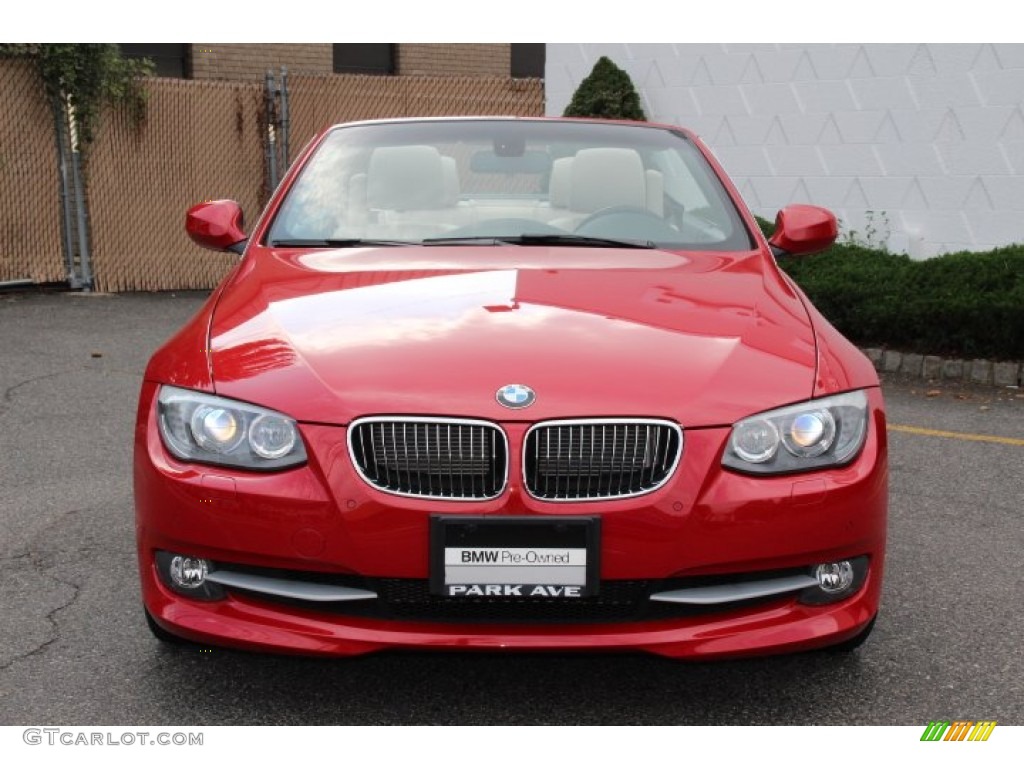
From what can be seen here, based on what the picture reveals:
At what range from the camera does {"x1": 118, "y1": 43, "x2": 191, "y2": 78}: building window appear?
18109 millimetres

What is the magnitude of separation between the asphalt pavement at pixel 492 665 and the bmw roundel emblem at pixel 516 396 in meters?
0.59

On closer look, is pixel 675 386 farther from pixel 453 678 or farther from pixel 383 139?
pixel 383 139

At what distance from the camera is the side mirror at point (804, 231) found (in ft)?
14.7

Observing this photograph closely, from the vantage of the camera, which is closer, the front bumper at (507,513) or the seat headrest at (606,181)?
the front bumper at (507,513)

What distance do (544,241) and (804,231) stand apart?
102 cm

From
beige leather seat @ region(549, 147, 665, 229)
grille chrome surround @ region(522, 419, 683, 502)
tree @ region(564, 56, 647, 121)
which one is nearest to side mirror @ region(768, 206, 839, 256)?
beige leather seat @ region(549, 147, 665, 229)

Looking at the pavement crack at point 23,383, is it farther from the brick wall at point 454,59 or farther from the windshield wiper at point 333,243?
the brick wall at point 454,59

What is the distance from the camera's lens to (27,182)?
1226 cm

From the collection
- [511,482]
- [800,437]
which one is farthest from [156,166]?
[800,437]

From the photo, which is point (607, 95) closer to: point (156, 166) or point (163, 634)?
point (156, 166)

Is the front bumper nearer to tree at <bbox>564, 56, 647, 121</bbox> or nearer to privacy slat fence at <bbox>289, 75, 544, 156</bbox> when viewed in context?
tree at <bbox>564, 56, 647, 121</bbox>

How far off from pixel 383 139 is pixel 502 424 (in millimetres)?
2154

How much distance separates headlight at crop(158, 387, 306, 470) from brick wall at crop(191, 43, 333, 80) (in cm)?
1591

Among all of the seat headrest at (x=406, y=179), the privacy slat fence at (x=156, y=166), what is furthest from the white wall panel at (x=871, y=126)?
the seat headrest at (x=406, y=179)
